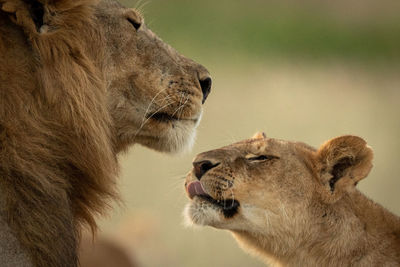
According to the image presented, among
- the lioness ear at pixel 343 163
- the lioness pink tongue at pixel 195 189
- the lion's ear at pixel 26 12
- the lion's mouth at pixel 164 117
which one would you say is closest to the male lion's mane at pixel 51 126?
the lion's ear at pixel 26 12

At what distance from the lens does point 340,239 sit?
354 centimetres

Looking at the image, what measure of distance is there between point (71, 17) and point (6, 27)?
25cm

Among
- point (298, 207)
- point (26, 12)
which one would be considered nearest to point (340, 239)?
point (298, 207)

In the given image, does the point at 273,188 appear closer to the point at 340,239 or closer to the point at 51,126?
the point at 340,239

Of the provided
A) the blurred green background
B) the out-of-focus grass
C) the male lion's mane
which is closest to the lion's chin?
the male lion's mane

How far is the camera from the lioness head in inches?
139

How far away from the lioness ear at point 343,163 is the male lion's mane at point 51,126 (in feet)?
3.20

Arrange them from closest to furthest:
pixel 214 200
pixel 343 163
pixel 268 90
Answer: pixel 214 200, pixel 343 163, pixel 268 90

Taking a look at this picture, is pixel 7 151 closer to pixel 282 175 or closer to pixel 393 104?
pixel 282 175

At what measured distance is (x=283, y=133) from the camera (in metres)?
9.24

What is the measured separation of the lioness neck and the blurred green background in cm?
419

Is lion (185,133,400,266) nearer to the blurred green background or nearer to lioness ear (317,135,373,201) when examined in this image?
lioness ear (317,135,373,201)

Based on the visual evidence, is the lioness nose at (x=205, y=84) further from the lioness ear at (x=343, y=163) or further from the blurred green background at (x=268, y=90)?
the blurred green background at (x=268, y=90)

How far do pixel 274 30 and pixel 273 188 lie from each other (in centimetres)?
845
